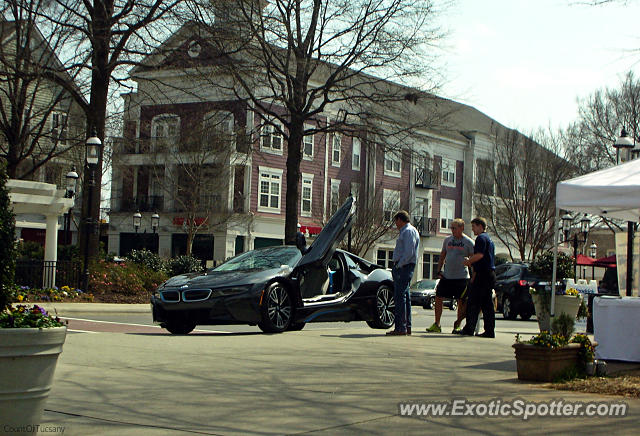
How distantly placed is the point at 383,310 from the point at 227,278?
9.73 ft

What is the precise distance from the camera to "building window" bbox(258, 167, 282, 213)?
5069 centimetres

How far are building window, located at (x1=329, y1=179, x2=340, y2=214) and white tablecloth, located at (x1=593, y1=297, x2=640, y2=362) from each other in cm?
3760

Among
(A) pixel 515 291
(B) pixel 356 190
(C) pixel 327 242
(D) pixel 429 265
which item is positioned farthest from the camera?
(D) pixel 429 265

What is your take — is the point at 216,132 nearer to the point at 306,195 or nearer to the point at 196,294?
the point at 196,294

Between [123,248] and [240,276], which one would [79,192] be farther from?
[240,276]

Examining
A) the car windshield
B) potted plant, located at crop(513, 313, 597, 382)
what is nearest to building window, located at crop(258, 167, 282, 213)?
the car windshield

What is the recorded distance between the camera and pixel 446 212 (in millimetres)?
65625

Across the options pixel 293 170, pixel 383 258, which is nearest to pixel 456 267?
pixel 293 170

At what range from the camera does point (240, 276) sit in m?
12.3

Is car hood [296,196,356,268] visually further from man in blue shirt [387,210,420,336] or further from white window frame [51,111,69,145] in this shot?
white window frame [51,111,69,145]

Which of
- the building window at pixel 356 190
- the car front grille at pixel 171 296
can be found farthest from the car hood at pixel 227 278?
the building window at pixel 356 190

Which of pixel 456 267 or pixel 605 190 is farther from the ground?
pixel 605 190

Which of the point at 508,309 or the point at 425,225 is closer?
the point at 508,309

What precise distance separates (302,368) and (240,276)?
12.9 ft
